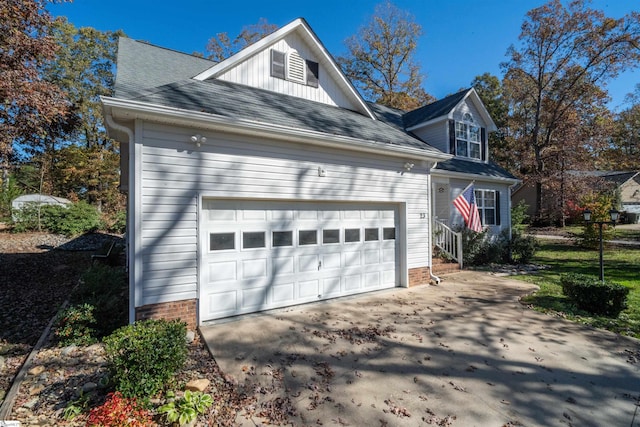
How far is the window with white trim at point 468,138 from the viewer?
1336cm

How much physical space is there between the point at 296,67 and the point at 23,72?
656 cm

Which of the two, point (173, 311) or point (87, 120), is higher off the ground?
point (87, 120)

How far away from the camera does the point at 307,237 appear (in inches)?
272

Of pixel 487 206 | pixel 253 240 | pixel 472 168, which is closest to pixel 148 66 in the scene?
pixel 253 240

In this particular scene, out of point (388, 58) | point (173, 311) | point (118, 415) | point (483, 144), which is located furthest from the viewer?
point (388, 58)

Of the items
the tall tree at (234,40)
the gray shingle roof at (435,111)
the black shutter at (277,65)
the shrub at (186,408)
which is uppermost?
the tall tree at (234,40)

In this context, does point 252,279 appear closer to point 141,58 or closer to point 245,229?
point 245,229

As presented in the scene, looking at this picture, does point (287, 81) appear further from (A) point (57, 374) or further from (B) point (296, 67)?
(A) point (57, 374)

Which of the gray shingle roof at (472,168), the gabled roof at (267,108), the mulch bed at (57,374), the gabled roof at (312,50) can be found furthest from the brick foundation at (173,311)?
the gray shingle roof at (472,168)

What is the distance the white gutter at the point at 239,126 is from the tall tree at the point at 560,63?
65.8ft

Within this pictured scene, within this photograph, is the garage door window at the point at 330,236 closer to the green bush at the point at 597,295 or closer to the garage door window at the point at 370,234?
the garage door window at the point at 370,234

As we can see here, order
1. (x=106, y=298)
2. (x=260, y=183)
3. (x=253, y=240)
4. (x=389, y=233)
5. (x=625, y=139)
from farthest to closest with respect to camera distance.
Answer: (x=625, y=139) < (x=389, y=233) < (x=253, y=240) < (x=260, y=183) < (x=106, y=298)

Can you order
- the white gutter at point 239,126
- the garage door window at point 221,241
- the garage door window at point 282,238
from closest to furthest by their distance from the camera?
the white gutter at point 239,126
the garage door window at point 221,241
the garage door window at point 282,238

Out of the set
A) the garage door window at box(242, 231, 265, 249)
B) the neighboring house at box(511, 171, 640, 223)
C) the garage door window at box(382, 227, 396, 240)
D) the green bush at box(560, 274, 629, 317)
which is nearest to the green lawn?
the green bush at box(560, 274, 629, 317)
